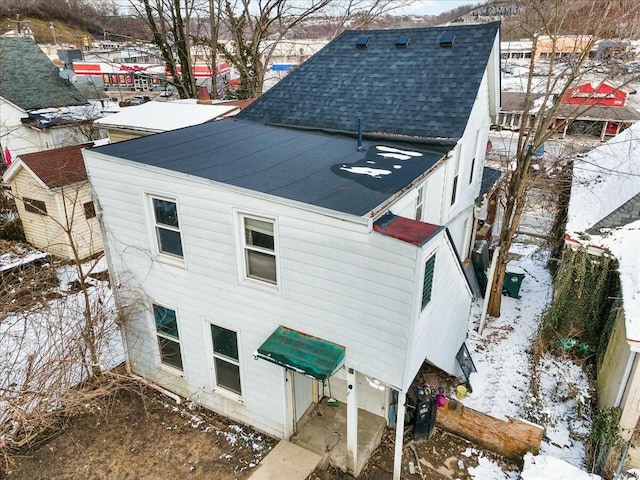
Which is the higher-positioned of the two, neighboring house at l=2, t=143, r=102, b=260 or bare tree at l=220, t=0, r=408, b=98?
bare tree at l=220, t=0, r=408, b=98

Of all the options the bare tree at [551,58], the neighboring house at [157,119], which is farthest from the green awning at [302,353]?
the neighboring house at [157,119]

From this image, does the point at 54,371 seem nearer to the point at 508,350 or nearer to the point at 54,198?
the point at 54,198

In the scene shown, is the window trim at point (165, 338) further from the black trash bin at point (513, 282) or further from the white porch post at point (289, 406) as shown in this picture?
the black trash bin at point (513, 282)

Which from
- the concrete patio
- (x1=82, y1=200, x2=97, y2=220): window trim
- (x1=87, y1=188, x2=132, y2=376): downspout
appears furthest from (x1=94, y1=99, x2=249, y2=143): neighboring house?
the concrete patio

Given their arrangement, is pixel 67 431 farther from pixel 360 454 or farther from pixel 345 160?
pixel 345 160

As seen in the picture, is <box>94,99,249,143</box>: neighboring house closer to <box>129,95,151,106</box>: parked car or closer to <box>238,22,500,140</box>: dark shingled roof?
<box>238,22,500,140</box>: dark shingled roof

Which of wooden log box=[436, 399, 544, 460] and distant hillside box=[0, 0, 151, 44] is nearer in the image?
wooden log box=[436, 399, 544, 460]
